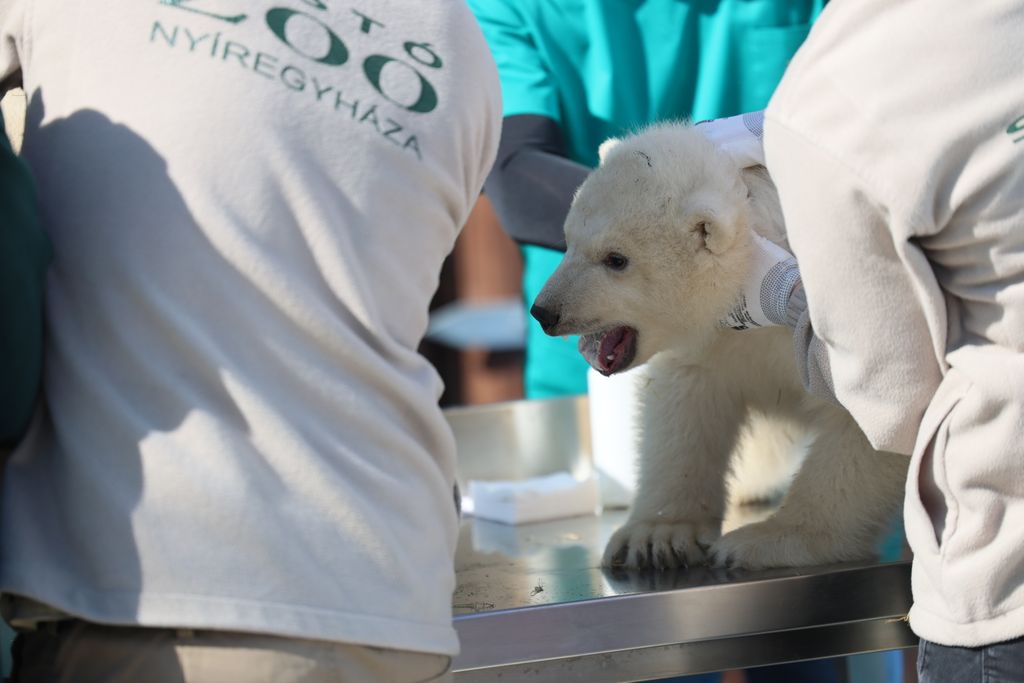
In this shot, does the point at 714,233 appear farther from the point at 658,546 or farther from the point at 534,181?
the point at 534,181

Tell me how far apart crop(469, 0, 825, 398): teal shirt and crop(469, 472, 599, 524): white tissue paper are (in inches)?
15.7

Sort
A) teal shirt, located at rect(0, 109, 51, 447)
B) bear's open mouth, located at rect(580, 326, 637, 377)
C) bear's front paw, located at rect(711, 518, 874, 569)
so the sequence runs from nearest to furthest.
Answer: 1. teal shirt, located at rect(0, 109, 51, 447)
2. bear's front paw, located at rect(711, 518, 874, 569)
3. bear's open mouth, located at rect(580, 326, 637, 377)

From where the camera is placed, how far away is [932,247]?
84 centimetres

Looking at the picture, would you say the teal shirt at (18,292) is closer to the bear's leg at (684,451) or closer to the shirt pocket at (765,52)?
the bear's leg at (684,451)

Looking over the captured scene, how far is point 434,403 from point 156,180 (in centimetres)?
23

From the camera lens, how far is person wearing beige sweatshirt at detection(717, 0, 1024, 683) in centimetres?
80

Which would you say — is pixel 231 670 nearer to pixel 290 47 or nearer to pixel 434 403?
pixel 434 403

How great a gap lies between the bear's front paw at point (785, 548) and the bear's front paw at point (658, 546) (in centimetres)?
4

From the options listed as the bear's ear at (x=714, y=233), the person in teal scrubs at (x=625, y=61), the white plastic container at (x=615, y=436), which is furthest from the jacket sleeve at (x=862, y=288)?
the person in teal scrubs at (x=625, y=61)

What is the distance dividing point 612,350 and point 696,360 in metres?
0.11

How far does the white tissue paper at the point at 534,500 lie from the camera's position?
1596mm

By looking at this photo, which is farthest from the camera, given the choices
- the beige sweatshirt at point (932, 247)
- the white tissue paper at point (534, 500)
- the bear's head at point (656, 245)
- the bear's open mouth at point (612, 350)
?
the white tissue paper at point (534, 500)

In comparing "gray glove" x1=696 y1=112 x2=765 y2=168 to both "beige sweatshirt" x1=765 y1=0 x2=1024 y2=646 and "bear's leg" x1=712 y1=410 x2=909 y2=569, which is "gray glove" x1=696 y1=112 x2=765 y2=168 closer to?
"bear's leg" x1=712 y1=410 x2=909 y2=569

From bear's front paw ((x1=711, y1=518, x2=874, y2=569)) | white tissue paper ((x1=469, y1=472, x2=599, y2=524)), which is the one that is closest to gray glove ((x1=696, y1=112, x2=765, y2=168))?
bear's front paw ((x1=711, y1=518, x2=874, y2=569))
